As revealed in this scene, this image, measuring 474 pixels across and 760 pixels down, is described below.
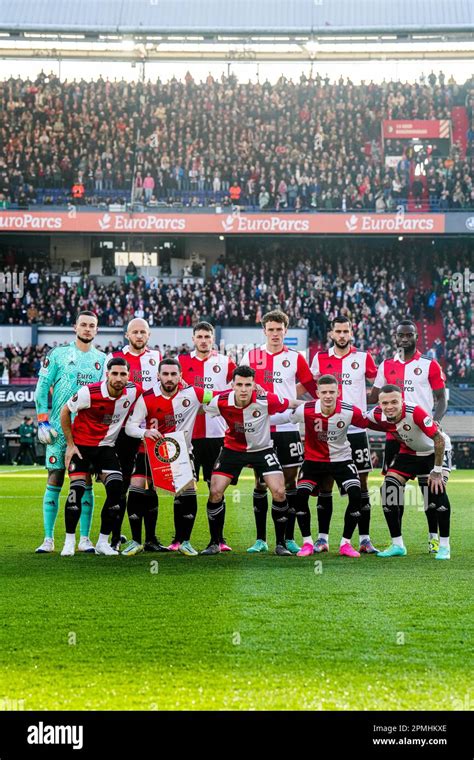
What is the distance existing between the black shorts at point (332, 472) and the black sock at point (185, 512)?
1060 mm

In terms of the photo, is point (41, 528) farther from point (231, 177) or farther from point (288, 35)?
point (288, 35)

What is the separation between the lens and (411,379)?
10.6 m

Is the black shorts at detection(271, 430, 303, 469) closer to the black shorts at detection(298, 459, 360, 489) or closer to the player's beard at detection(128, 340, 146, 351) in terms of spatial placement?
the black shorts at detection(298, 459, 360, 489)

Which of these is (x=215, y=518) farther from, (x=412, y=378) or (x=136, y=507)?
(x=412, y=378)

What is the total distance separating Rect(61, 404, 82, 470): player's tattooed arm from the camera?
31.3ft

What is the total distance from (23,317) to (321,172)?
1130 cm

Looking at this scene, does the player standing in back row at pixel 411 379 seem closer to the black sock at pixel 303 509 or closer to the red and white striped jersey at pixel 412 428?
the red and white striped jersey at pixel 412 428

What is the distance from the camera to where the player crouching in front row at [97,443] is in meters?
9.53

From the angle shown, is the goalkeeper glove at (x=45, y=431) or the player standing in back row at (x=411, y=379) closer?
the goalkeeper glove at (x=45, y=431)

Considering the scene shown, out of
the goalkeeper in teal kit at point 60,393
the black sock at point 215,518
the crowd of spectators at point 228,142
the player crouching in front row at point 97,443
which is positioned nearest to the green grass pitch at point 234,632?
Answer: the black sock at point 215,518

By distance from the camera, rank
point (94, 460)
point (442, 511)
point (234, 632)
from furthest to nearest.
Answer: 1. point (94, 460)
2. point (442, 511)
3. point (234, 632)

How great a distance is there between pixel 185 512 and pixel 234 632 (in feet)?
11.5

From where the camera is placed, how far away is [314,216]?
116 ft

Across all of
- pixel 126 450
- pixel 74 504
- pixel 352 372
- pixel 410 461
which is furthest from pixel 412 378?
pixel 74 504
